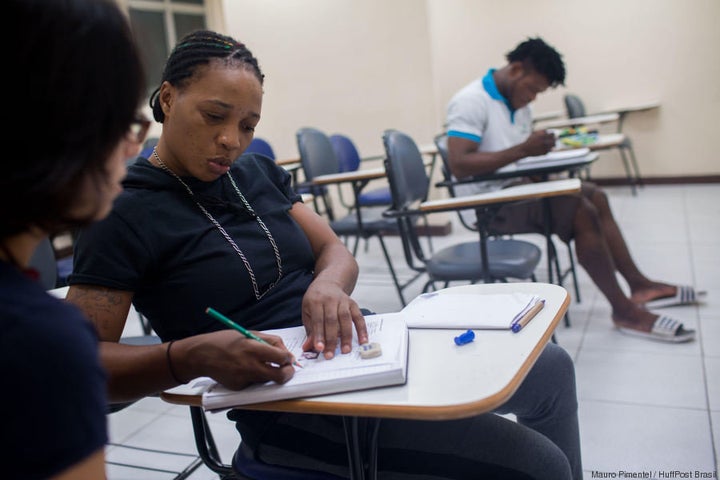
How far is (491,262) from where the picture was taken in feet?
6.95

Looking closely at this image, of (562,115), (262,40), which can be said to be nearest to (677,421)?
(262,40)

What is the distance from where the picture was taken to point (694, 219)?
173 inches

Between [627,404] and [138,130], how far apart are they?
1.84 m

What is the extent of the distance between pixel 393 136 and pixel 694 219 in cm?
303

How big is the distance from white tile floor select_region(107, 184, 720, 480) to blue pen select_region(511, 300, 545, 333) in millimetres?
812

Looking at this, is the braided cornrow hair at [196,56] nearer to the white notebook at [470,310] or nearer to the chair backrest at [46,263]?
the white notebook at [470,310]

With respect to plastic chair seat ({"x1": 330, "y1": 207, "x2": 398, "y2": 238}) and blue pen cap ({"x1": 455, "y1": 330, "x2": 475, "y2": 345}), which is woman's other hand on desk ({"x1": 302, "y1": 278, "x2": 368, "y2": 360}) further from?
plastic chair seat ({"x1": 330, "y1": 207, "x2": 398, "y2": 238})

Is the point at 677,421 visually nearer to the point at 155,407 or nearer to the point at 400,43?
the point at 155,407

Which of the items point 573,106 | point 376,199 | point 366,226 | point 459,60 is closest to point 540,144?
point 366,226

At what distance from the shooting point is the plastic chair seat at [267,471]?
0.92 metres

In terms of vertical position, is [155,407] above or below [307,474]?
below

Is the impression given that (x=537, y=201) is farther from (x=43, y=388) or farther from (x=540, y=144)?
(x=43, y=388)

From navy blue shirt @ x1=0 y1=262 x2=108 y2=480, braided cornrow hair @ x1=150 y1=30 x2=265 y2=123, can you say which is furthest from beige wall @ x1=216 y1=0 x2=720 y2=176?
navy blue shirt @ x1=0 y1=262 x2=108 y2=480

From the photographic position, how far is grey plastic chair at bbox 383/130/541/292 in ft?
6.80
